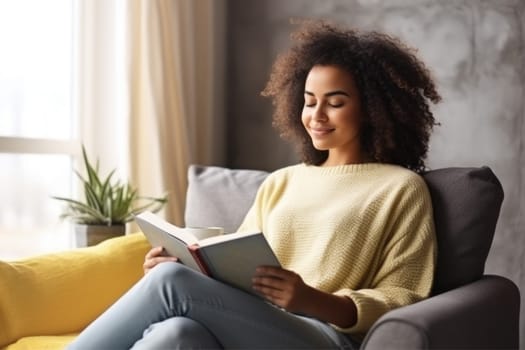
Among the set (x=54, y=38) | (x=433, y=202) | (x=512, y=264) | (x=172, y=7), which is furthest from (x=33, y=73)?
(x=512, y=264)

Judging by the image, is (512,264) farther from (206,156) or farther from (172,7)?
(172,7)

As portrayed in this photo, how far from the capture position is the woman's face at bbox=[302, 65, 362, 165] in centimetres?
212

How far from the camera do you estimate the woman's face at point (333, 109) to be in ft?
6.96

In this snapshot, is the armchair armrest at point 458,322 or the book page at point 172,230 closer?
the armchair armrest at point 458,322

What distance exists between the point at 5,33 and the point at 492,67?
5.48 ft

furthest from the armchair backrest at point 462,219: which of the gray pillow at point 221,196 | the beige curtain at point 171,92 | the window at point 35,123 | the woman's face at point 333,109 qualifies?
the window at point 35,123

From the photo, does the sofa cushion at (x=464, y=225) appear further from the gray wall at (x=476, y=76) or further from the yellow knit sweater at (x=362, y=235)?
the gray wall at (x=476, y=76)

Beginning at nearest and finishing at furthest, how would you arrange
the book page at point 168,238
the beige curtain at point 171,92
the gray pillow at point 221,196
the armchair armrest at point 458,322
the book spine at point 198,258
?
the armchair armrest at point 458,322, the book spine at point 198,258, the book page at point 168,238, the gray pillow at point 221,196, the beige curtain at point 171,92

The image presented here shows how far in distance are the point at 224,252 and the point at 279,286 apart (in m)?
0.14

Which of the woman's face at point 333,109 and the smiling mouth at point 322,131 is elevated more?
the woman's face at point 333,109

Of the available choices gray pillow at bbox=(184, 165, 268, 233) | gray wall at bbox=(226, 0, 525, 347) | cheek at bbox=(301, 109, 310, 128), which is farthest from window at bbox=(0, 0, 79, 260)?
cheek at bbox=(301, 109, 310, 128)

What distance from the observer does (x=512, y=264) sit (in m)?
2.68

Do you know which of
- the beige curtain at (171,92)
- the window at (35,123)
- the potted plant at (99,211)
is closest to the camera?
the potted plant at (99,211)

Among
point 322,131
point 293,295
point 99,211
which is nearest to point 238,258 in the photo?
point 293,295
